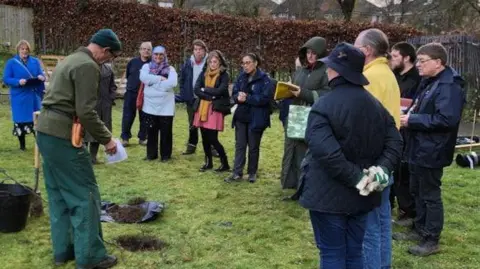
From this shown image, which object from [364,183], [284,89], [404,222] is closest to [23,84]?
[284,89]

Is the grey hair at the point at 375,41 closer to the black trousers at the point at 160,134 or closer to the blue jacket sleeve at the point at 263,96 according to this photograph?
the blue jacket sleeve at the point at 263,96

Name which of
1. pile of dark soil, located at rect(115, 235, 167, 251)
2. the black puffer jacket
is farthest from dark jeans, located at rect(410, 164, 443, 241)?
pile of dark soil, located at rect(115, 235, 167, 251)

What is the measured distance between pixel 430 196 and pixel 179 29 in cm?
1340

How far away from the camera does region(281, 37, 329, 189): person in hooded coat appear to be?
579 cm

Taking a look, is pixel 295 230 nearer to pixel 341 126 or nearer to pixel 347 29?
pixel 341 126

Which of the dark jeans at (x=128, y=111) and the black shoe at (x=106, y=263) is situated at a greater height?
the dark jeans at (x=128, y=111)

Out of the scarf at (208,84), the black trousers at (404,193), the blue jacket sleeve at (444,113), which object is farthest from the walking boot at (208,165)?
the blue jacket sleeve at (444,113)

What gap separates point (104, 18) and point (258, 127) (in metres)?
12.1

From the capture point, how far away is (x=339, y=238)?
10.5 feet

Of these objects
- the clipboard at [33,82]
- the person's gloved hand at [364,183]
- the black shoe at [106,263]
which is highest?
the person's gloved hand at [364,183]

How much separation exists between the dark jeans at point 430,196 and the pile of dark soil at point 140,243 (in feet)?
7.82

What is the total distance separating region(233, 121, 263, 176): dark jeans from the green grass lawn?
25cm

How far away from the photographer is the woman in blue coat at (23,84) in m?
8.19

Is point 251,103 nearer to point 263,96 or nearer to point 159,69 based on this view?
point 263,96
